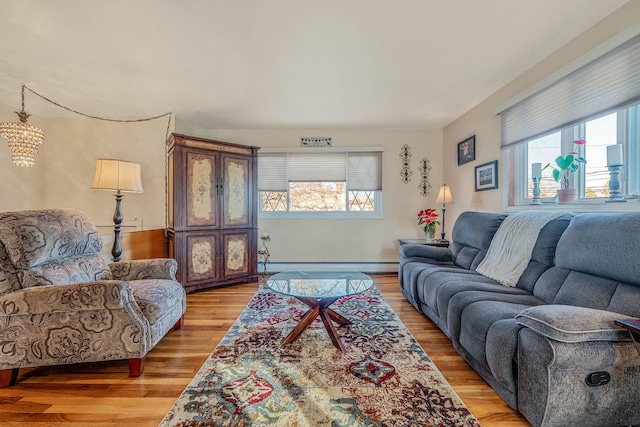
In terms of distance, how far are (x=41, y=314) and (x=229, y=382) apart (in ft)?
3.95

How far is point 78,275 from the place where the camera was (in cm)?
199

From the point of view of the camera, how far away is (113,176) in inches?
103

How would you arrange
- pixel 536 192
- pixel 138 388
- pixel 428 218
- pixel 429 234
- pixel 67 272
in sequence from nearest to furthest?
1. pixel 138 388
2. pixel 67 272
3. pixel 536 192
4. pixel 429 234
5. pixel 428 218

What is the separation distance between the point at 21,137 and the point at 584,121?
527 cm

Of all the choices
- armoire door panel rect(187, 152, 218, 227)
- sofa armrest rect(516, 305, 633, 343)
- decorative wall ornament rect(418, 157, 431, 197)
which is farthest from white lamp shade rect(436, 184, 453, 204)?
armoire door panel rect(187, 152, 218, 227)

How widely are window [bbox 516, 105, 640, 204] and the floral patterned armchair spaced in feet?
11.1

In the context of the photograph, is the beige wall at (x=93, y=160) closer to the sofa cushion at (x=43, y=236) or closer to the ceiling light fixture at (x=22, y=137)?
the ceiling light fixture at (x=22, y=137)

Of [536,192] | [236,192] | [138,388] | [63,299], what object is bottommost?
[138,388]

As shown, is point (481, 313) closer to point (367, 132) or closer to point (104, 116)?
point (367, 132)

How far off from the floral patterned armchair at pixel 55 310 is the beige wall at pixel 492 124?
11.6 feet

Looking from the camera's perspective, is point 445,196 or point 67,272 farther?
point 445,196

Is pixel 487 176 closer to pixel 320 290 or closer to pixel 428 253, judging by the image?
pixel 428 253

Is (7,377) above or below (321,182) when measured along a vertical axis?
below

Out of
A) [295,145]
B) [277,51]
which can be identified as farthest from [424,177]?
[277,51]
